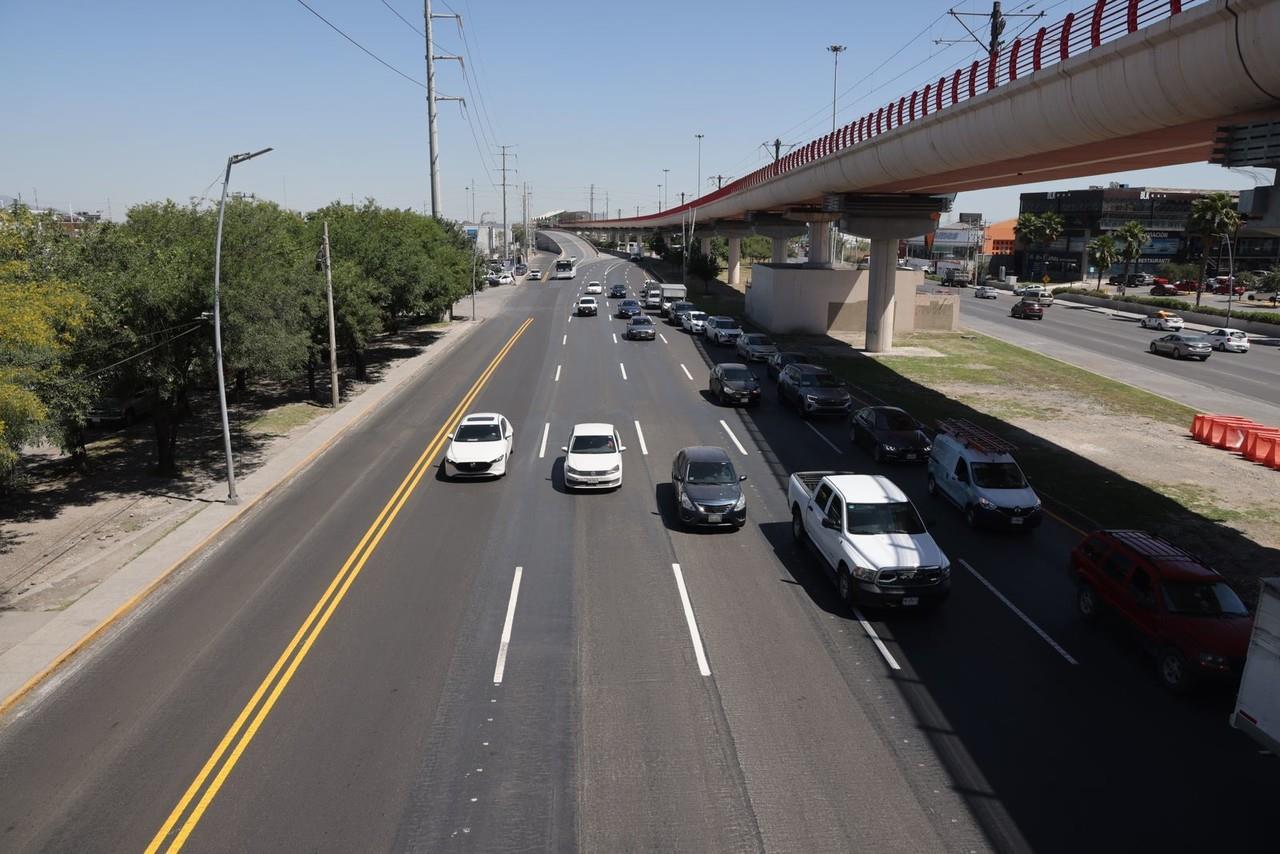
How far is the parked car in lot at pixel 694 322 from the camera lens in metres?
52.0

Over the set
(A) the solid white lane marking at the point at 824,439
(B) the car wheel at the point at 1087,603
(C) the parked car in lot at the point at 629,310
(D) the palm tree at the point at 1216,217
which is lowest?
(B) the car wheel at the point at 1087,603

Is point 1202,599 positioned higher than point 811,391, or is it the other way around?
point 811,391

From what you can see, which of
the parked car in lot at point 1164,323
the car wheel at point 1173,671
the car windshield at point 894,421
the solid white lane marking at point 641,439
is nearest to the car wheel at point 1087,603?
the car wheel at point 1173,671

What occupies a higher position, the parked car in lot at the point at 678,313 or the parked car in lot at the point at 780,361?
the parked car in lot at the point at 678,313

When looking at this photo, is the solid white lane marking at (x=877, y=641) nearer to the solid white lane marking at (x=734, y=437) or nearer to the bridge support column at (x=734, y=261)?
the solid white lane marking at (x=734, y=437)

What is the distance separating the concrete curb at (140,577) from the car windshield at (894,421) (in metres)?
17.1

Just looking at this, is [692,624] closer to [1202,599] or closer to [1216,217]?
[1202,599]

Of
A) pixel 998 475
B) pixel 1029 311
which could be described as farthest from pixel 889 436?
pixel 1029 311

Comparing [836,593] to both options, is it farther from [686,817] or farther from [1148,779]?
[686,817]

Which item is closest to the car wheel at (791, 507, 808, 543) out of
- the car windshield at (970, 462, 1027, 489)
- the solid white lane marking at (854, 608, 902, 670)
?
the solid white lane marking at (854, 608, 902, 670)

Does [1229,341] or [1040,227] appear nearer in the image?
[1229,341]

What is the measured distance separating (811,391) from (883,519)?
48.7 feet

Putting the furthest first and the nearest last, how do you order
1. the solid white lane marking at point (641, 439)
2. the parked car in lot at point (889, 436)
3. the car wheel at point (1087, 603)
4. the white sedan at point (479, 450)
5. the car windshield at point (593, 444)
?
the solid white lane marking at point (641, 439), the parked car in lot at point (889, 436), the white sedan at point (479, 450), the car windshield at point (593, 444), the car wheel at point (1087, 603)

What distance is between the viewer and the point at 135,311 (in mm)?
20656
